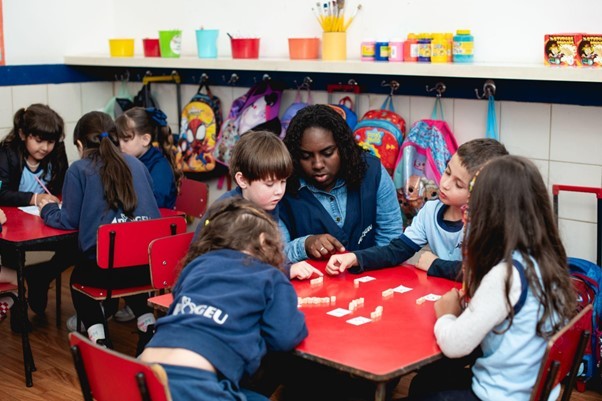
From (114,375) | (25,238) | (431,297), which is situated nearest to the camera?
(114,375)

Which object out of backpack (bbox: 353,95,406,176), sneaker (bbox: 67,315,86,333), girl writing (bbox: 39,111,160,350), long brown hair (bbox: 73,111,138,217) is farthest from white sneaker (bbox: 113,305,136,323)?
backpack (bbox: 353,95,406,176)

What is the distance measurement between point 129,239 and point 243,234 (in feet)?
4.10

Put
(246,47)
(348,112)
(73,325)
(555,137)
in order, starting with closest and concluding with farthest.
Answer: (555,137) < (73,325) < (348,112) < (246,47)

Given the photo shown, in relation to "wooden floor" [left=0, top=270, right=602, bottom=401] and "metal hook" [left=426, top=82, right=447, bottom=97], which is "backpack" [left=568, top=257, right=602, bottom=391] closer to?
"wooden floor" [left=0, top=270, right=602, bottom=401]

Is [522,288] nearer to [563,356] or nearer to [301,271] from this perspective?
[563,356]

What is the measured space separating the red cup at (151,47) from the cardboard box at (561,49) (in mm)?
2541

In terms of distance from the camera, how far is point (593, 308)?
10.8 feet

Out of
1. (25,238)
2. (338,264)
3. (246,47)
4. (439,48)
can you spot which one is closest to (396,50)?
(439,48)

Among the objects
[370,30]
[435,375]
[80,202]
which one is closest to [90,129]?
[80,202]

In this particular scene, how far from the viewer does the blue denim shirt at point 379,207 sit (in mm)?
3082

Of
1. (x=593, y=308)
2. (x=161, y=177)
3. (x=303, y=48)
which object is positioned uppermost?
(x=303, y=48)

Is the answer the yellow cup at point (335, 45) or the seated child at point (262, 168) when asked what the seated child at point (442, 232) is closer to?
the seated child at point (262, 168)

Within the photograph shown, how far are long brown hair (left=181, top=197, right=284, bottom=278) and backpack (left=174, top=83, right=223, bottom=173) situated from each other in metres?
2.61

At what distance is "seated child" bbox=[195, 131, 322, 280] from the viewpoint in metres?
2.81
